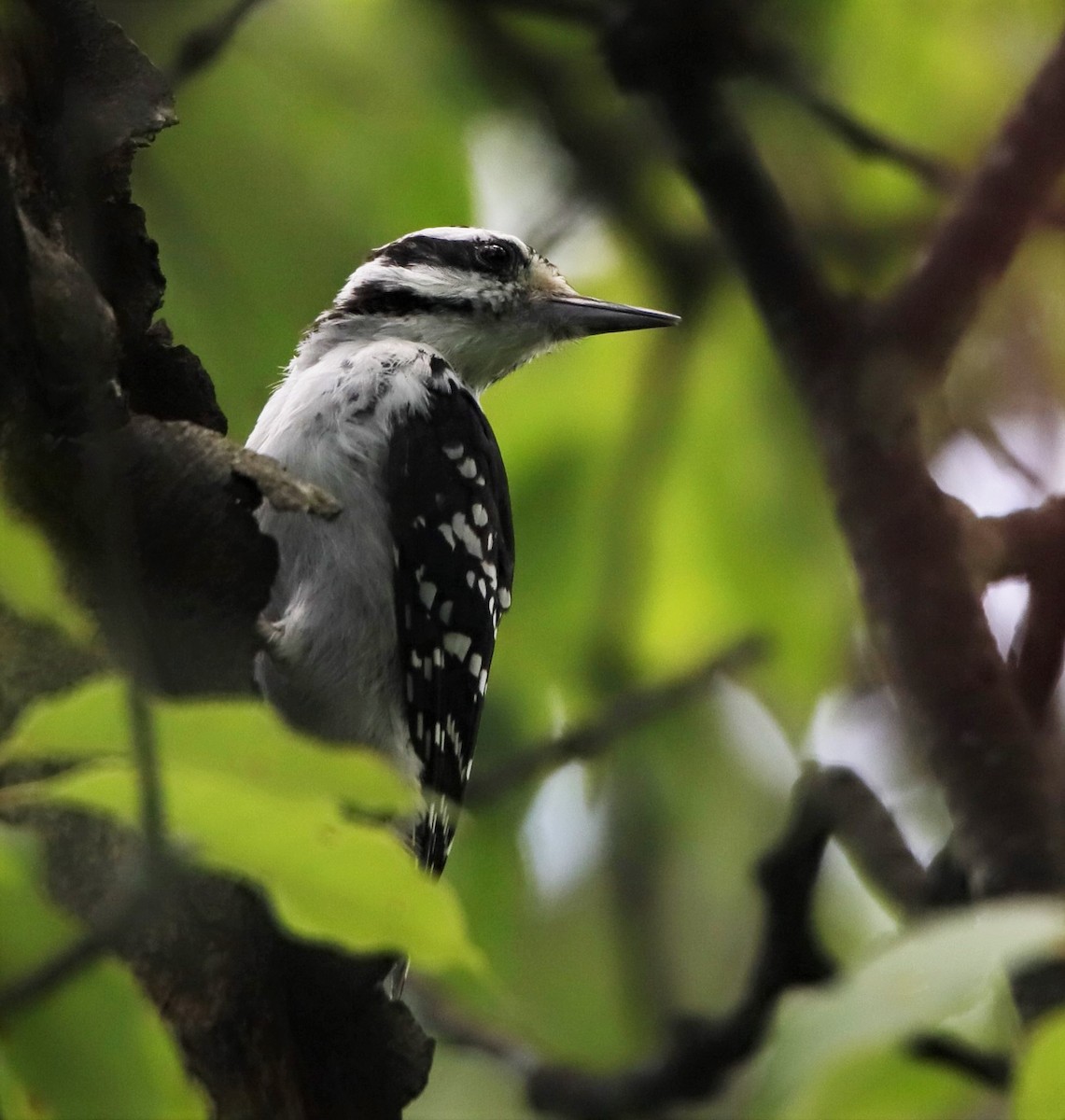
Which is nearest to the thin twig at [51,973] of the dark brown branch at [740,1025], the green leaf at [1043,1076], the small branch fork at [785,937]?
the green leaf at [1043,1076]

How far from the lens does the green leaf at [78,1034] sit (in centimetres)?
127

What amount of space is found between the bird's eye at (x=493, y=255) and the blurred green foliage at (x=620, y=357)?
0.15 meters

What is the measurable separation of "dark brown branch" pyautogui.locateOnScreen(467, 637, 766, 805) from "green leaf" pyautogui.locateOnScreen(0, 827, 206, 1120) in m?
2.84

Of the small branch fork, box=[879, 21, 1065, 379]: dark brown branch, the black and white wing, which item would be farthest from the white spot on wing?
box=[879, 21, 1065, 379]: dark brown branch

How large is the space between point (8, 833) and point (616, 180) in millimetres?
3470

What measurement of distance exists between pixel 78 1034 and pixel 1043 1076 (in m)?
0.75

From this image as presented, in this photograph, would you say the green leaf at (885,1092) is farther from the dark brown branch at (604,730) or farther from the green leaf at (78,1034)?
the dark brown branch at (604,730)

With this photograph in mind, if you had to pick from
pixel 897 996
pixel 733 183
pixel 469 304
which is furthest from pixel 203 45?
pixel 897 996

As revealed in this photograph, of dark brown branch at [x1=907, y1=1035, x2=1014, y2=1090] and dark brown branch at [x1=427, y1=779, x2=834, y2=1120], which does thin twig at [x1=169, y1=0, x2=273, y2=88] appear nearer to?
dark brown branch at [x1=427, y1=779, x2=834, y2=1120]

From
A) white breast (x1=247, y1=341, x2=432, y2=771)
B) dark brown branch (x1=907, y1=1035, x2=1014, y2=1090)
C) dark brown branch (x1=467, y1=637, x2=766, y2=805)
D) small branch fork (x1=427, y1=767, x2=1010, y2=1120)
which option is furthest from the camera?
dark brown branch (x1=467, y1=637, x2=766, y2=805)

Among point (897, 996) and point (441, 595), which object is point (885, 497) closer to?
point (441, 595)

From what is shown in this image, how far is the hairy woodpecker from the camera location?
389cm

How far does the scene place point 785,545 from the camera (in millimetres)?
4270

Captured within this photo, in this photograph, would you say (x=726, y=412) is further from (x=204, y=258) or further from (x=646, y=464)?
(x=204, y=258)
